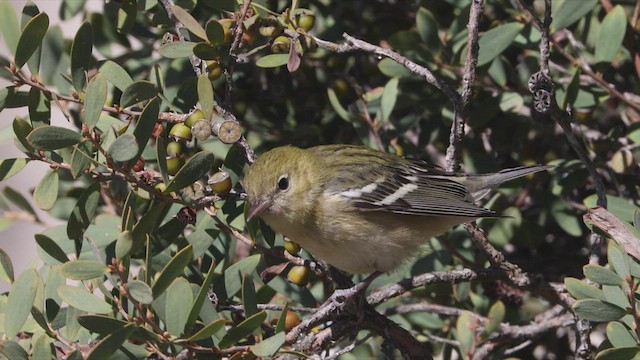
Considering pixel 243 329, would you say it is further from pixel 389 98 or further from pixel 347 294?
pixel 389 98

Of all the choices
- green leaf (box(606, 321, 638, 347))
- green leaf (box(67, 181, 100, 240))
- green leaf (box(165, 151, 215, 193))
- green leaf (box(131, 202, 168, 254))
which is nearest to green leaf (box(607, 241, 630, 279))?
green leaf (box(606, 321, 638, 347))

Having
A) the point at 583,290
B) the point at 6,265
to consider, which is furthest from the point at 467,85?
the point at 6,265

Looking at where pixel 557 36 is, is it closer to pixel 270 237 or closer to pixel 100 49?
pixel 270 237

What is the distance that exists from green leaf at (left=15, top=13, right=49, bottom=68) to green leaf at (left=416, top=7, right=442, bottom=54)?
4.56 feet

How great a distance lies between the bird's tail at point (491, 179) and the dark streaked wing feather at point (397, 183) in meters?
0.04

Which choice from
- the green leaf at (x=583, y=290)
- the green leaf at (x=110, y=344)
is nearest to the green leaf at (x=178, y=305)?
the green leaf at (x=110, y=344)

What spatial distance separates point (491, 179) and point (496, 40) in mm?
613

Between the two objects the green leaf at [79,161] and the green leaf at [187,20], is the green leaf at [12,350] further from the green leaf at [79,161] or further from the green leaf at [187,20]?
the green leaf at [187,20]

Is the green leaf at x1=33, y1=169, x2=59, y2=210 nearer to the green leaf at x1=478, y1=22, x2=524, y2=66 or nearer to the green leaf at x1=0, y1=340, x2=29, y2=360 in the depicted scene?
the green leaf at x1=0, y1=340, x2=29, y2=360

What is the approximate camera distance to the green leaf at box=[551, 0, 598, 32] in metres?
2.94

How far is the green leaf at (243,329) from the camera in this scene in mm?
2096

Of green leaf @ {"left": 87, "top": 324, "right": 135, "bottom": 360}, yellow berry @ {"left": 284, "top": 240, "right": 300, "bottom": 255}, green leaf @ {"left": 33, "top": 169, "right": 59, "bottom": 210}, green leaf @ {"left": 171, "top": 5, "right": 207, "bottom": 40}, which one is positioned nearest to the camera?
green leaf @ {"left": 87, "top": 324, "right": 135, "bottom": 360}

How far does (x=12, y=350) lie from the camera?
2033mm

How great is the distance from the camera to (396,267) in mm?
3158
